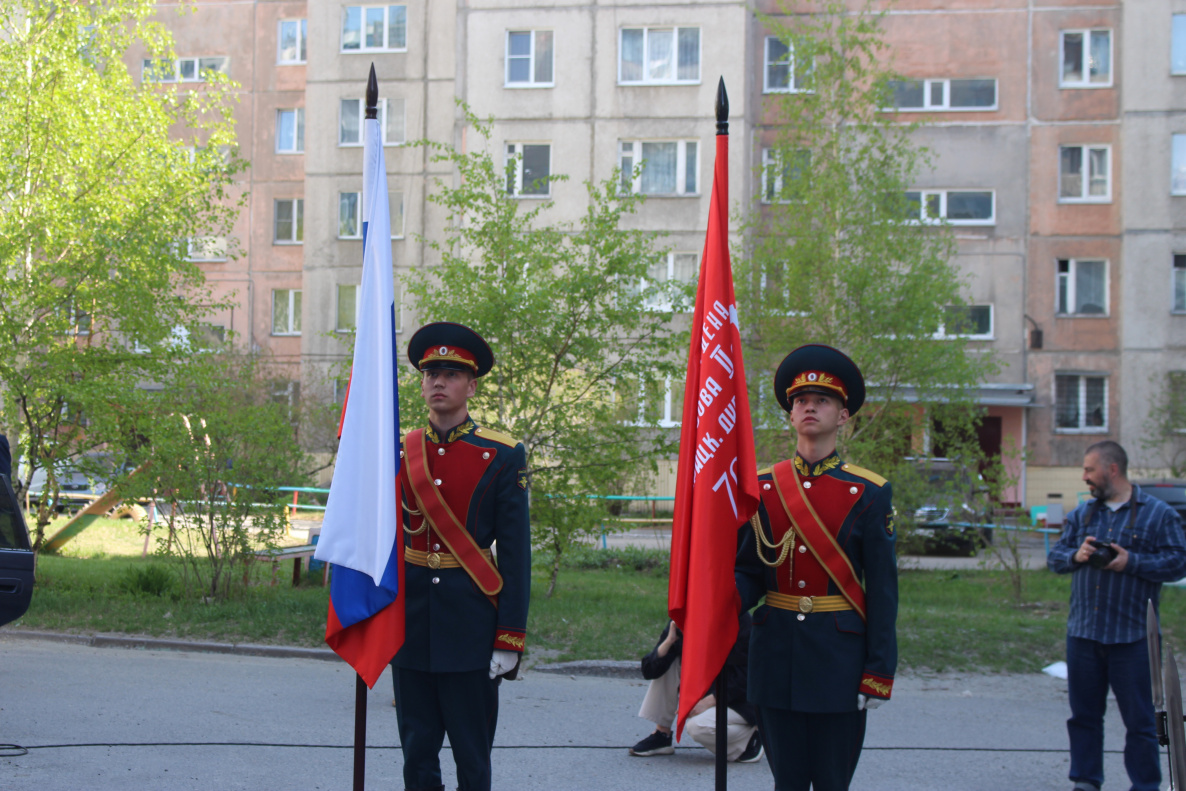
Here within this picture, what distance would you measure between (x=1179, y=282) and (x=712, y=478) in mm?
30201

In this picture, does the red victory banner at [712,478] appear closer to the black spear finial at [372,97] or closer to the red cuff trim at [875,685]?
the red cuff trim at [875,685]

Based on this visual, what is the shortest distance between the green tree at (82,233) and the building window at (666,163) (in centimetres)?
1769

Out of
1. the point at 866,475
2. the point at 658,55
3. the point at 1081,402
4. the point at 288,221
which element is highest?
the point at 658,55

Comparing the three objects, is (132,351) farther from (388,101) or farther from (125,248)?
(388,101)

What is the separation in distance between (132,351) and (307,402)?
16.7 metres

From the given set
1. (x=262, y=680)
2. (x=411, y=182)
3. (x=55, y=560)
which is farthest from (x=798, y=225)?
(x=411, y=182)

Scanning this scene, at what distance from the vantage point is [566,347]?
12.2m

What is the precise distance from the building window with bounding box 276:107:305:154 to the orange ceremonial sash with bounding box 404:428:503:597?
1334 inches

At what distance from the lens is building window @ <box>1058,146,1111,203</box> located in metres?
30.0

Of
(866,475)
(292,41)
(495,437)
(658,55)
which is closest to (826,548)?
(866,475)

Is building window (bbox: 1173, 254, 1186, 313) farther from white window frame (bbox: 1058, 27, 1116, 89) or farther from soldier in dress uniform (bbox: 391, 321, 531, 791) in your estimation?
soldier in dress uniform (bbox: 391, 321, 531, 791)

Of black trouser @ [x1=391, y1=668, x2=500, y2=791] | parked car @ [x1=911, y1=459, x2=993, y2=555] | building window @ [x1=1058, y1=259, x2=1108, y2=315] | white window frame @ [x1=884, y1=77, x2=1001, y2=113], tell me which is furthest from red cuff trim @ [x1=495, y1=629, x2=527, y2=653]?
building window @ [x1=1058, y1=259, x2=1108, y2=315]

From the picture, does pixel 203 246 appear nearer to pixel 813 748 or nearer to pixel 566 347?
pixel 566 347

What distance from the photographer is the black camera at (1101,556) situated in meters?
5.96
